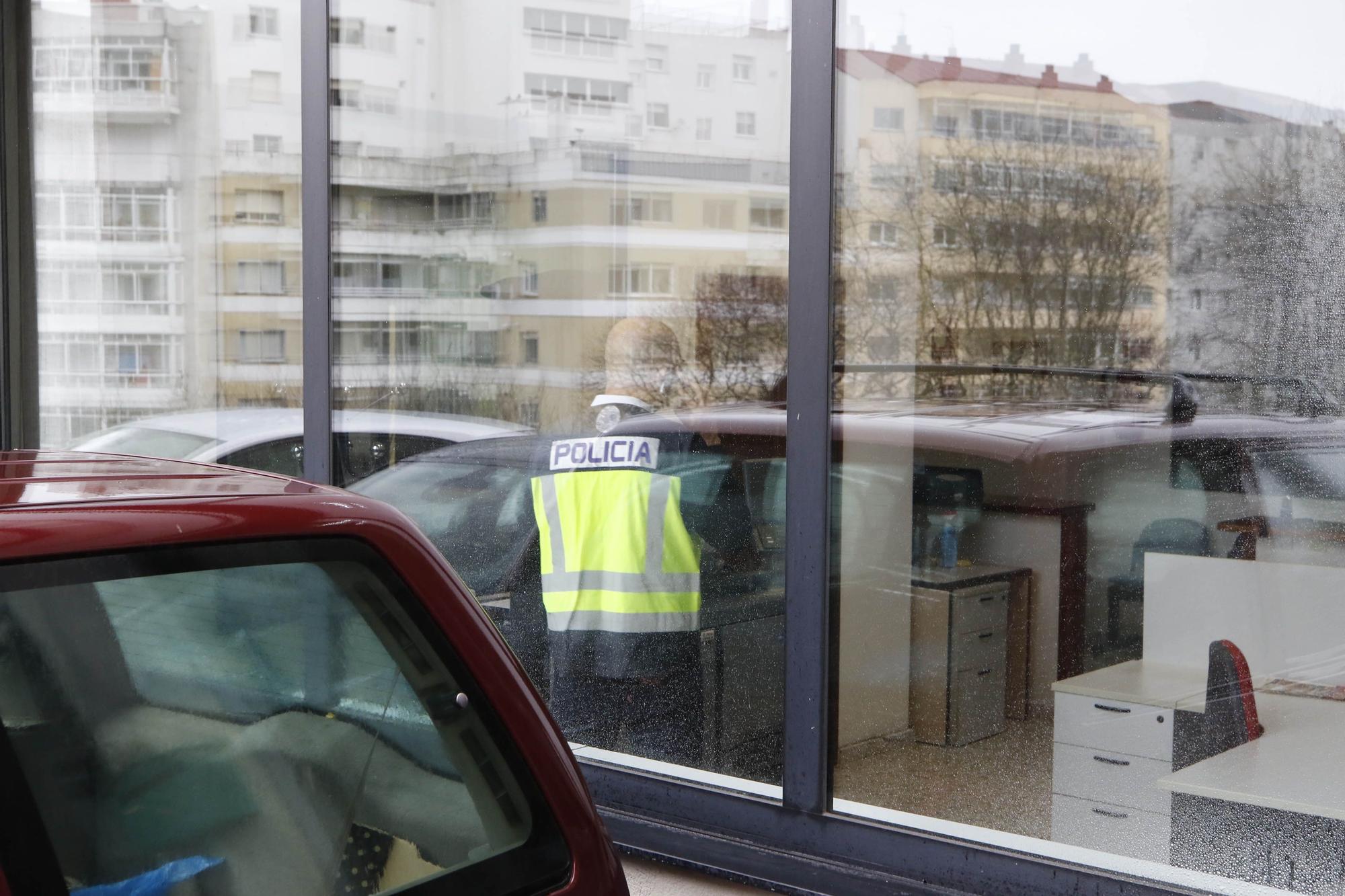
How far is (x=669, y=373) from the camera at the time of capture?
5.04m

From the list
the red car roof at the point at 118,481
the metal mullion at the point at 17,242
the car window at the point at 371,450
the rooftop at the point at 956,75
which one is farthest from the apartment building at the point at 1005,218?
the metal mullion at the point at 17,242

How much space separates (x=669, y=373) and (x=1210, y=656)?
88.0 inches

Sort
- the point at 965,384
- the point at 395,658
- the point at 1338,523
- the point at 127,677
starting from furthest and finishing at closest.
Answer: the point at 965,384, the point at 1338,523, the point at 395,658, the point at 127,677

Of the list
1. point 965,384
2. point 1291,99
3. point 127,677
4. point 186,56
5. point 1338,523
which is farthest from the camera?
point 186,56

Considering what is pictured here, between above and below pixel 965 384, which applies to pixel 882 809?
below

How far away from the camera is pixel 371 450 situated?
4980mm

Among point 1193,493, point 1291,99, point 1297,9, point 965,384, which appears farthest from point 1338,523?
point 965,384

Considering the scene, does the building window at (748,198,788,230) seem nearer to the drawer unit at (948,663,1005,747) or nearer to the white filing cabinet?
the drawer unit at (948,663,1005,747)

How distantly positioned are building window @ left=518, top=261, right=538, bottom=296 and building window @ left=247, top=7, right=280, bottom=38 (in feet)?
4.97

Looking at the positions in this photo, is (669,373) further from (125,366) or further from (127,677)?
(127,677)

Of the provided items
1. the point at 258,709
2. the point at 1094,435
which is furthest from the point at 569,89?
the point at 258,709

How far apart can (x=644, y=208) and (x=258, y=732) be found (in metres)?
4.13

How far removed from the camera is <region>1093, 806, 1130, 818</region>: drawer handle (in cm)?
327

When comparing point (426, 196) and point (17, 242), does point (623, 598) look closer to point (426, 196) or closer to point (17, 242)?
point (426, 196)
